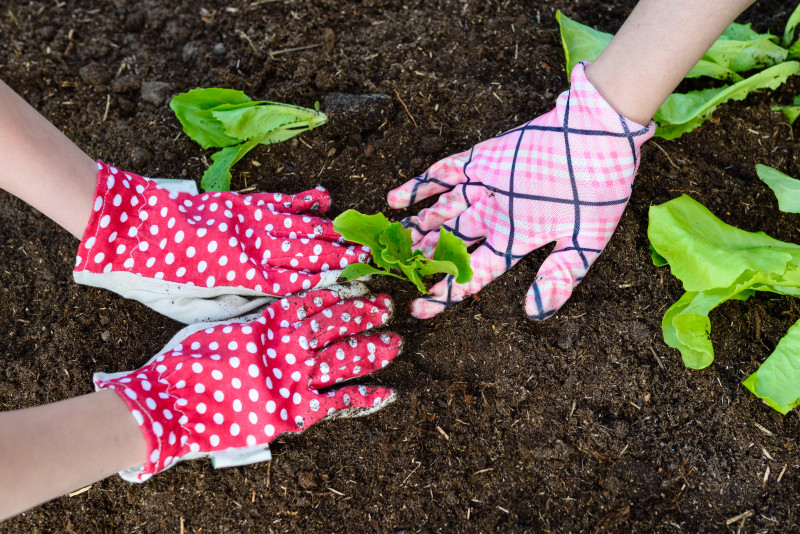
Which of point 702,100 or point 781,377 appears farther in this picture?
point 702,100

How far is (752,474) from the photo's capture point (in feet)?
5.21

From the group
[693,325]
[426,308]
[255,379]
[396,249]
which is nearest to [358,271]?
[396,249]

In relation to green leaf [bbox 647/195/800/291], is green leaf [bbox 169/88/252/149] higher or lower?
lower

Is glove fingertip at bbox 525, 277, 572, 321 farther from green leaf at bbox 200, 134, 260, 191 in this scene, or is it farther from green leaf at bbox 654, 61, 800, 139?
green leaf at bbox 200, 134, 260, 191

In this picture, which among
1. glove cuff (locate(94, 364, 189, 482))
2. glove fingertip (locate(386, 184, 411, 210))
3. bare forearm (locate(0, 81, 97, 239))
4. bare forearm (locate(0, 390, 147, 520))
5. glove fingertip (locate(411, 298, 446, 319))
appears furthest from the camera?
glove fingertip (locate(386, 184, 411, 210))

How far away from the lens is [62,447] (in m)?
1.30

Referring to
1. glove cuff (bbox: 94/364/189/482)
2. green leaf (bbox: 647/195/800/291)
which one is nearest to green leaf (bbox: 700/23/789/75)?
green leaf (bbox: 647/195/800/291)

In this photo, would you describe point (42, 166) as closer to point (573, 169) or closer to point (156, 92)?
point (156, 92)

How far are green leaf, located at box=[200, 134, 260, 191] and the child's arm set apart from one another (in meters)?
0.59

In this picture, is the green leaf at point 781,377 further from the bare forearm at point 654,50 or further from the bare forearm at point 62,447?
the bare forearm at point 62,447

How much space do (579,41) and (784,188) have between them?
2.45 ft

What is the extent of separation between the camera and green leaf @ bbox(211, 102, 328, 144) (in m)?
1.86

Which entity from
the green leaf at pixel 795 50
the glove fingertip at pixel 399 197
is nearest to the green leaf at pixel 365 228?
the glove fingertip at pixel 399 197

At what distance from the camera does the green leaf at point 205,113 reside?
192 cm
